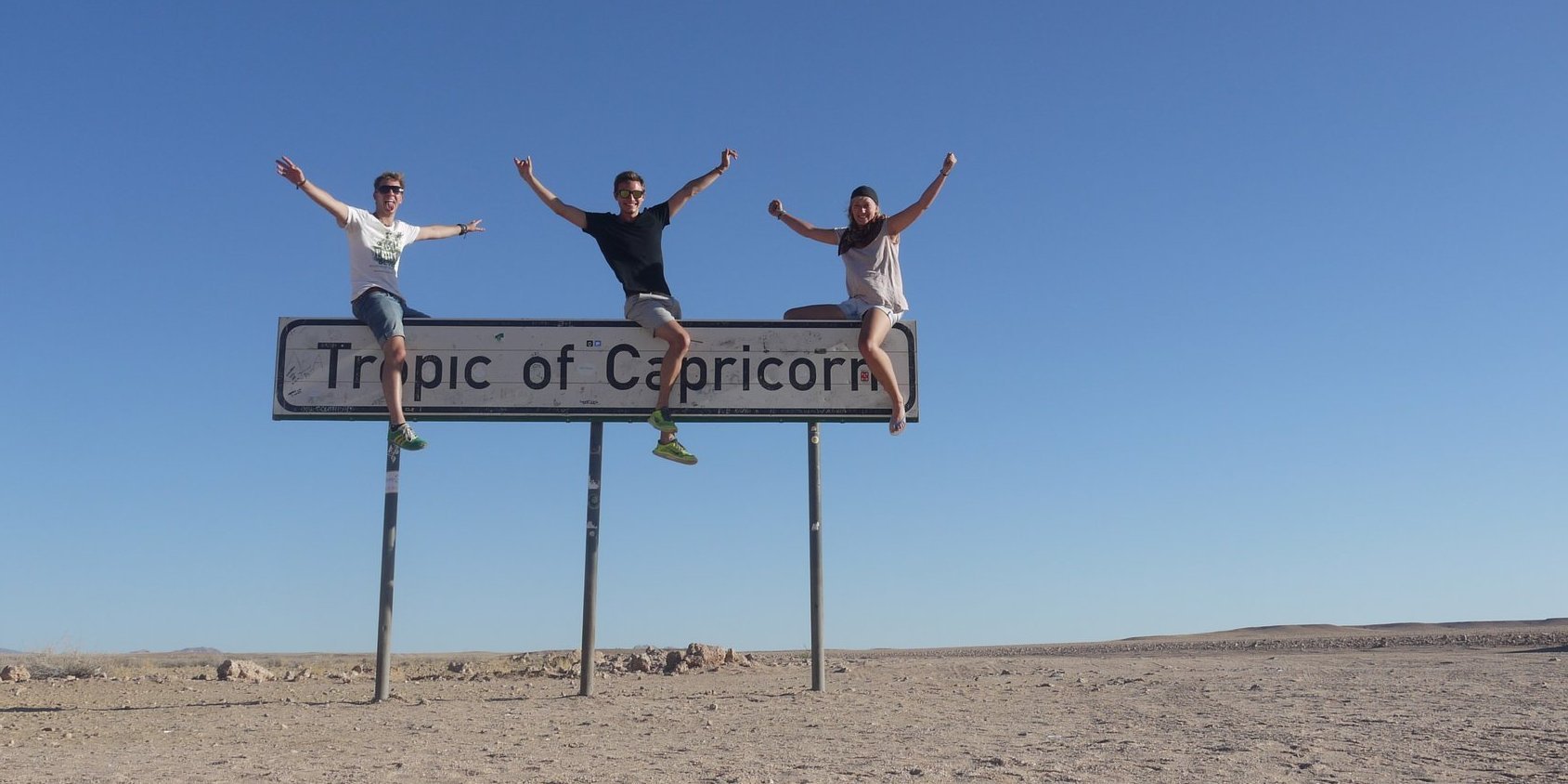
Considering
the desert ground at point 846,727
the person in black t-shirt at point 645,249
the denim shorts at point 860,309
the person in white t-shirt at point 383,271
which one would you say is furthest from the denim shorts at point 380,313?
the denim shorts at point 860,309

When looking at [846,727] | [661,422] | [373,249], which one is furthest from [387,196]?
[846,727]

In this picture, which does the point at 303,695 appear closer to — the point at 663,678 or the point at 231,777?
the point at 663,678

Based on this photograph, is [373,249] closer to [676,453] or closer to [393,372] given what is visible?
[393,372]

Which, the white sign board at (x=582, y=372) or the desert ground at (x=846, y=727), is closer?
the desert ground at (x=846, y=727)

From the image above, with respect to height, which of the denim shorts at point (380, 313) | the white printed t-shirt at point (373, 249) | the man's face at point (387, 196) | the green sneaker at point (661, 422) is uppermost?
the man's face at point (387, 196)

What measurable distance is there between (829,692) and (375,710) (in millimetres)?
3096

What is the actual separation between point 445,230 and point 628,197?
5.21 feet

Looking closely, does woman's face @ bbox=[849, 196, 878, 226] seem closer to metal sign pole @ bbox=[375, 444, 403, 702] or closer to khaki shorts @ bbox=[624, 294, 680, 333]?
khaki shorts @ bbox=[624, 294, 680, 333]

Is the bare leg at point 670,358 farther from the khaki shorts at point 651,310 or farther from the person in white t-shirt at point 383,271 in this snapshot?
the person in white t-shirt at point 383,271

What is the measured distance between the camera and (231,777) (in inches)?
202

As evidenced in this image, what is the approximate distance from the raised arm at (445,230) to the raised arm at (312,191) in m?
0.62

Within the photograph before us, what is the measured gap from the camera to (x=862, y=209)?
29.2 feet

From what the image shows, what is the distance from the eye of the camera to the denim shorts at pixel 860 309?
9.05m

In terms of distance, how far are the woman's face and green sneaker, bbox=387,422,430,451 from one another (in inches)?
146
